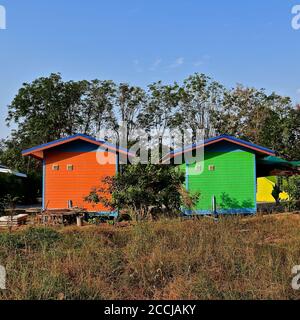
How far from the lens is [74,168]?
14.8 meters

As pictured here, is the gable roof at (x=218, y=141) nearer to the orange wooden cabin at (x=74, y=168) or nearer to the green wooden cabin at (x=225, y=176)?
the green wooden cabin at (x=225, y=176)

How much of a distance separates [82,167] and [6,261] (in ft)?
30.6

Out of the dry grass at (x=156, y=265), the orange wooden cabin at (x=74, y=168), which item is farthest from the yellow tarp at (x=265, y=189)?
the dry grass at (x=156, y=265)

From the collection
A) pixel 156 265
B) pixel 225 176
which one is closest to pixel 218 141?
pixel 225 176

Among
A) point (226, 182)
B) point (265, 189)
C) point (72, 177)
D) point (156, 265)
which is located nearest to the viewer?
point (156, 265)

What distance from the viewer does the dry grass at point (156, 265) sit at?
4383 mm

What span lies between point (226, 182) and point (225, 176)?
25cm

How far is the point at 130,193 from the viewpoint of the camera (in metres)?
11.5

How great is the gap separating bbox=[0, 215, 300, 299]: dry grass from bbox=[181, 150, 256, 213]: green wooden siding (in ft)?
24.4

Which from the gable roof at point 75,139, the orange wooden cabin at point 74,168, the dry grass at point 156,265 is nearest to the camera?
the dry grass at point 156,265

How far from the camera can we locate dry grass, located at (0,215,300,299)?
438 cm

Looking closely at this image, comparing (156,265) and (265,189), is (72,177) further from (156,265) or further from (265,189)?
(265,189)

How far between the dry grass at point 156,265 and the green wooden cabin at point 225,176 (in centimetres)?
744
